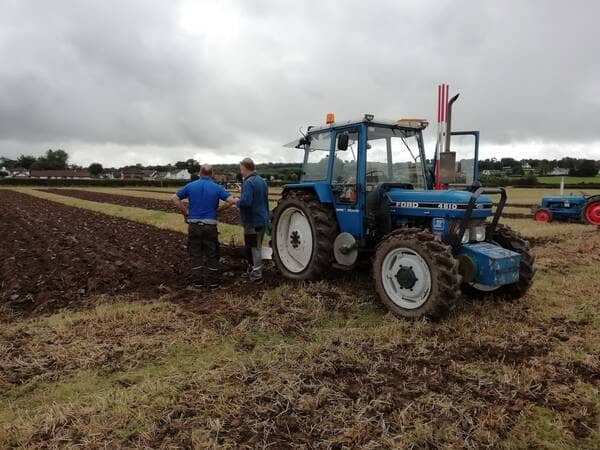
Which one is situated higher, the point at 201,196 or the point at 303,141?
the point at 303,141

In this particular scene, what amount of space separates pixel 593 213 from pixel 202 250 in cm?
1357

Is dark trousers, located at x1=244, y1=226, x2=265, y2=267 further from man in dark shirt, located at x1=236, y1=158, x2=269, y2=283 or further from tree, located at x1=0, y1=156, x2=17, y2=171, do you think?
tree, located at x1=0, y1=156, x2=17, y2=171

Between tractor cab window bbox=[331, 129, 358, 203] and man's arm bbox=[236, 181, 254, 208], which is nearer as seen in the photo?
tractor cab window bbox=[331, 129, 358, 203]

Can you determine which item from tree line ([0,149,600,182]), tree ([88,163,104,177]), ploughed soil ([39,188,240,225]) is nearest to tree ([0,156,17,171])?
tree line ([0,149,600,182])

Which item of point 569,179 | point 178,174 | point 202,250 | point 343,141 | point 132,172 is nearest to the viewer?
point 343,141

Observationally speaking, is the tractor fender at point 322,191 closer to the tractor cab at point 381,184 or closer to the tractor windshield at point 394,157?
the tractor cab at point 381,184

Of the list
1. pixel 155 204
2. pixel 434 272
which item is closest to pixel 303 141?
pixel 434 272

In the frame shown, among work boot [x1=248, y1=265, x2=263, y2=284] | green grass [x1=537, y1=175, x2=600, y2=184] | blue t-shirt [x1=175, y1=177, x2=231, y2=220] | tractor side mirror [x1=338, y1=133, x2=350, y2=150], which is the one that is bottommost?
work boot [x1=248, y1=265, x2=263, y2=284]

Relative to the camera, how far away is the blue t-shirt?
7070mm

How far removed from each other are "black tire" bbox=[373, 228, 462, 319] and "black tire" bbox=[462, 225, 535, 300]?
1.24 meters

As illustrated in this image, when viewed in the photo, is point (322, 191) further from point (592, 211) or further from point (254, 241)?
point (592, 211)

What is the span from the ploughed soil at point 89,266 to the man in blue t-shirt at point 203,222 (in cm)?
33

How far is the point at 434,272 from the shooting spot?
509 cm

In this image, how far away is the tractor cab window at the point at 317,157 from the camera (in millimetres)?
7008
